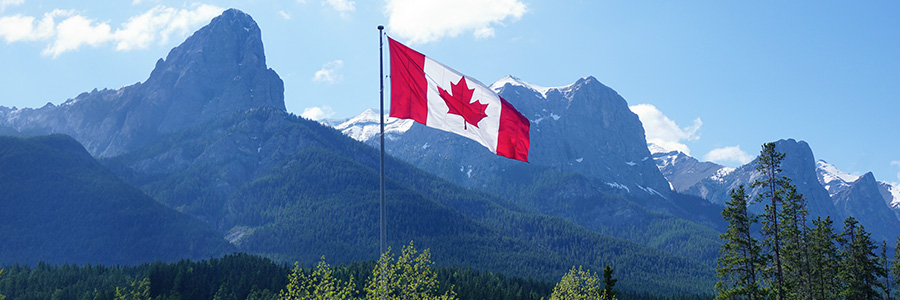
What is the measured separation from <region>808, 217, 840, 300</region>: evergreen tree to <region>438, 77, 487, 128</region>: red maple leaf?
54.1 m

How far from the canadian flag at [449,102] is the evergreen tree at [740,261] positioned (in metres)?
37.0

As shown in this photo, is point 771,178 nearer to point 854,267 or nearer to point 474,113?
point 854,267

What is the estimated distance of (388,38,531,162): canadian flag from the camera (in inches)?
1542

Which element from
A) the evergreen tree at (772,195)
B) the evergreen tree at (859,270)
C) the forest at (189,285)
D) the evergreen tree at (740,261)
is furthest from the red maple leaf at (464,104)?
the forest at (189,285)

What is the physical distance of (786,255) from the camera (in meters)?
74.5

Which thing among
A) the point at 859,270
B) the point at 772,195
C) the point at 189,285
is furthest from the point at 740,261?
the point at 189,285

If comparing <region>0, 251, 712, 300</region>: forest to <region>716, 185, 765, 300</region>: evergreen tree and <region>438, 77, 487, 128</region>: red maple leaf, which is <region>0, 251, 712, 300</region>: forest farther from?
<region>438, 77, 487, 128</region>: red maple leaf

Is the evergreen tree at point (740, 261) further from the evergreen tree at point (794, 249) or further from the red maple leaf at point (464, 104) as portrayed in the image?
Result: the red maple leaf at point (464, 104)

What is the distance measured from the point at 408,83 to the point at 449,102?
2.55 meters

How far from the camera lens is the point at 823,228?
79.2 m

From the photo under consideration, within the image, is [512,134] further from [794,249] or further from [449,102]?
[794,249]

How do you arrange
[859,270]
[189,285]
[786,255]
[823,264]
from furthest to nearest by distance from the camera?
[189,285] < [823,264] < [859,270] < [786,255]

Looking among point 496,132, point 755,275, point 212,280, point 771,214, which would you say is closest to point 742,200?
point 771,214

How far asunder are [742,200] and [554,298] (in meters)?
23.1
